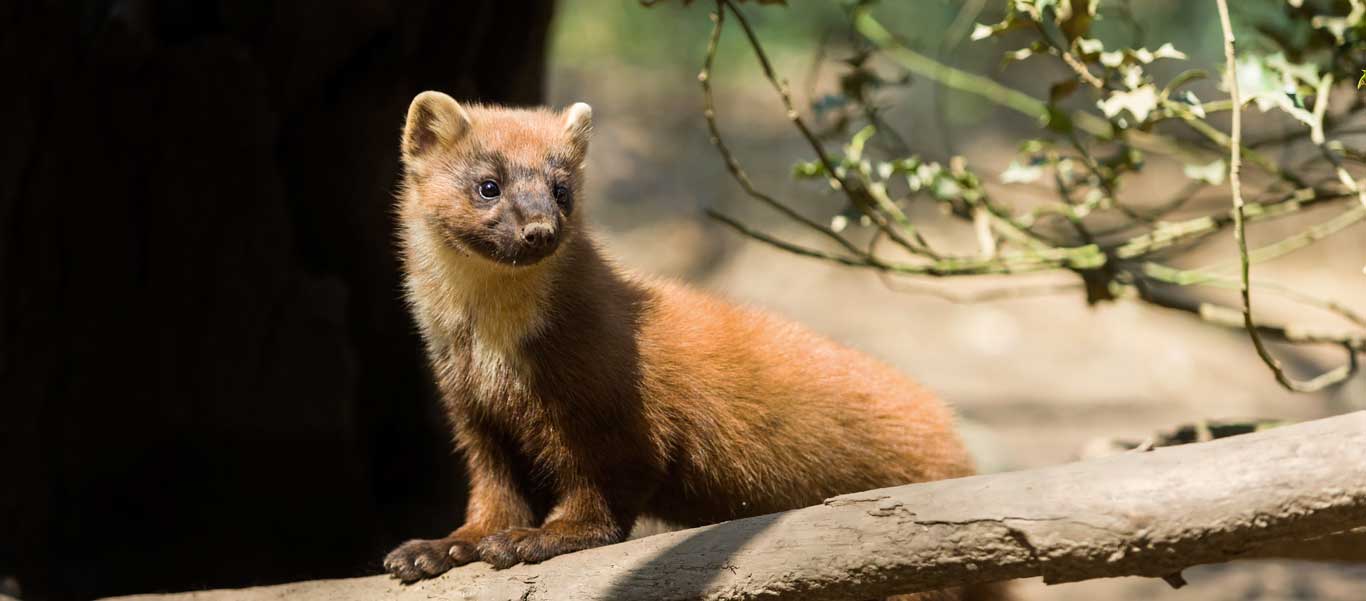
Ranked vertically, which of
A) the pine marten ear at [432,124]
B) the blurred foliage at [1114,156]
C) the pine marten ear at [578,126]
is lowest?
the blurred foliage at [1114,156]

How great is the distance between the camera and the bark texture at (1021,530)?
10.1 ft

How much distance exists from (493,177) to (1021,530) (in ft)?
7.36

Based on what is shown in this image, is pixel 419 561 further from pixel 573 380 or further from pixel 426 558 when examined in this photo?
pixel 573 380

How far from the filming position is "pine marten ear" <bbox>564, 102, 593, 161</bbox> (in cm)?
483

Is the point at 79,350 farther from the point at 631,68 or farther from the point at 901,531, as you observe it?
the point at 631,68

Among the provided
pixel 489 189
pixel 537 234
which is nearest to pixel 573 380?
pixel 537 234

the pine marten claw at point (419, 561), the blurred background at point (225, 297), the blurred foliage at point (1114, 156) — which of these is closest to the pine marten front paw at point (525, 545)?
the pine marten claw at point (419, 561)

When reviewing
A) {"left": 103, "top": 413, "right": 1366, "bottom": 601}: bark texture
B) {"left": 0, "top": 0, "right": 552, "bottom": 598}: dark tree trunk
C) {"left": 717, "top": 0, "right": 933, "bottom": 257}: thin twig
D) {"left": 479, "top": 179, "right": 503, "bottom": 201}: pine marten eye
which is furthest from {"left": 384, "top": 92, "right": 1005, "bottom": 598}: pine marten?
{"left": 0, "top": 0, "right": 552, "bottom": 598}: dark tree trunk

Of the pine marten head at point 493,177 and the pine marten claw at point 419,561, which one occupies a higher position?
the pine marten head at point 493,177

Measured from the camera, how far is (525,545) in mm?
4203

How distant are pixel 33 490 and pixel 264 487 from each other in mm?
988

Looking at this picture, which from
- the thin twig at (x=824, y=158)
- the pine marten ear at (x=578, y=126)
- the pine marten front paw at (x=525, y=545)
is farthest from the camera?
the thin twig at (x=824, y=158)

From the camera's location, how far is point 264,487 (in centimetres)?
600

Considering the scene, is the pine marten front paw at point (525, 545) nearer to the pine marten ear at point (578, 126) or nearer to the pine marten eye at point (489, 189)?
the pine marten eye at point (489, 189)
